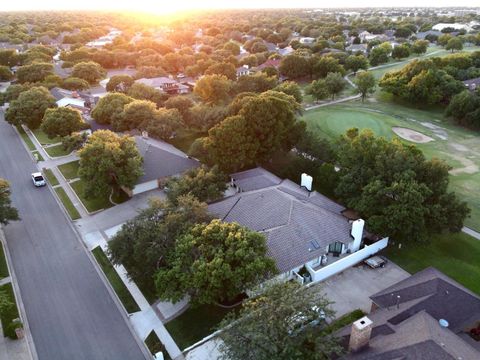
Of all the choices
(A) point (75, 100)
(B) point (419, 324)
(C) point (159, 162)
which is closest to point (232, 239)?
(B) point (419, 324)

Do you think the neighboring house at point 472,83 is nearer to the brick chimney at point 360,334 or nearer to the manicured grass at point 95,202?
the manicured grass at point 95,202

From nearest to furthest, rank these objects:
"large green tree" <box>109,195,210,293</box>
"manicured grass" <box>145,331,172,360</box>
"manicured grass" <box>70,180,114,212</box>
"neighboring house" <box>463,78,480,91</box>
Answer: "manicured grass" <box>145,331,172,360</box> < "large green tree" <box>109,195,210,293</box> < "manicured grass" <box>70,180,114,212</box> < "neighboring house" <box>463,78,480,91</box>

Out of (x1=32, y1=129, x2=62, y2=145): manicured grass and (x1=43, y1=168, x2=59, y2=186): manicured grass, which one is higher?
(x1=43, y1=168, x2=59, y2=186): manicured grass

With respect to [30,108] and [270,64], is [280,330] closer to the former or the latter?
[30,108]

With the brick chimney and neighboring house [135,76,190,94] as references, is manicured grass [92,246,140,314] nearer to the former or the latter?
the brick chimney

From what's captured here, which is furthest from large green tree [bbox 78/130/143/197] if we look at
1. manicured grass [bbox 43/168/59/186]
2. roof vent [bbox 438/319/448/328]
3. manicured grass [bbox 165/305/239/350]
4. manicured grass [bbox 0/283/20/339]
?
roof vent [bbox 438/319/448/328]

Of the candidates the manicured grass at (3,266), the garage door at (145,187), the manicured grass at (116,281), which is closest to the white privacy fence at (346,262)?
the manicured grass at (116,281)
